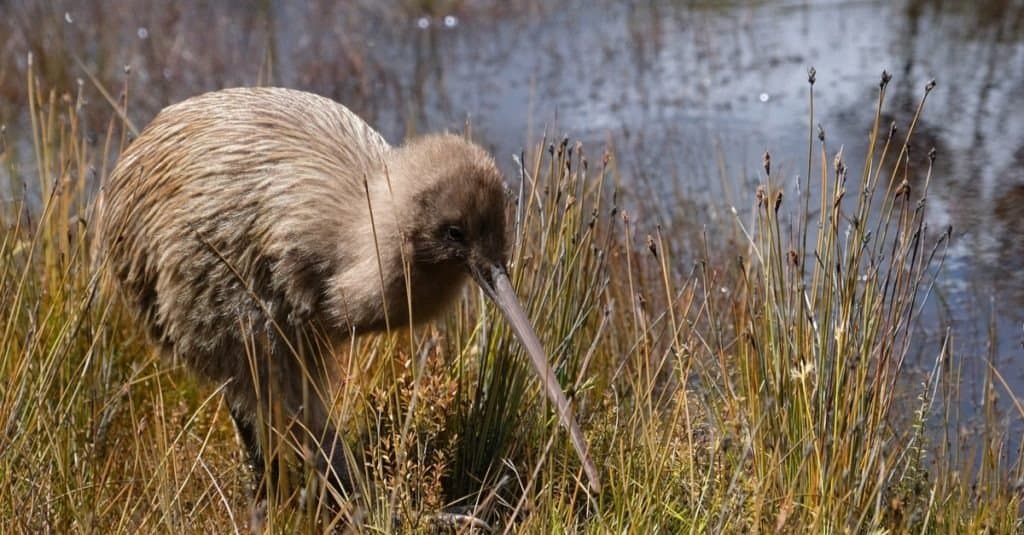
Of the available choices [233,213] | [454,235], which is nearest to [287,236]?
[233,213]

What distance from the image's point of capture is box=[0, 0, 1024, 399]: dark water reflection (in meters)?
6.59

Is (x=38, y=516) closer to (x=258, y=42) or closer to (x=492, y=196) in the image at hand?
(x=492, y=196)

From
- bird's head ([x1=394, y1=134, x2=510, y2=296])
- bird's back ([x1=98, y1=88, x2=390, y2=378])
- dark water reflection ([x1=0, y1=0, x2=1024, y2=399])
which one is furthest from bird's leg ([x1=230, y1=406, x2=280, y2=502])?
dark water reflection ([x1=0, y1=0, x2=1024, y2=399])

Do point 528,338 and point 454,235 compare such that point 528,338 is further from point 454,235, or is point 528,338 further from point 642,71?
point 642,71

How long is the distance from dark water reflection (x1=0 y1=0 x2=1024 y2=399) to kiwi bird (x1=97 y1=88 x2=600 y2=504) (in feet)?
A: 8.19

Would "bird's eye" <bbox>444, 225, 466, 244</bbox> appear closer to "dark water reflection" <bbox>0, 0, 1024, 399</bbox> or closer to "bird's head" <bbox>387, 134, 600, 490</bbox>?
"bird's head" <bbox>387, 134, 600, 490</bbox>

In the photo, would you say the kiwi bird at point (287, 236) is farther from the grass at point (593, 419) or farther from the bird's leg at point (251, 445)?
the grass at point (593, 419)

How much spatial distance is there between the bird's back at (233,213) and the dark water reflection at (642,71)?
2.46m

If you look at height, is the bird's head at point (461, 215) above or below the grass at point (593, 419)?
above

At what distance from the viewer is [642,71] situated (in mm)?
8516

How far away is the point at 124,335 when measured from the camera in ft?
14.5

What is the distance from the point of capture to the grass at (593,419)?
2939 millimetres

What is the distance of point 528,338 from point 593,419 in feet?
2.10

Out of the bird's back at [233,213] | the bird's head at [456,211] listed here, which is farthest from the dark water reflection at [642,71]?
the bird's head at [456,211]
